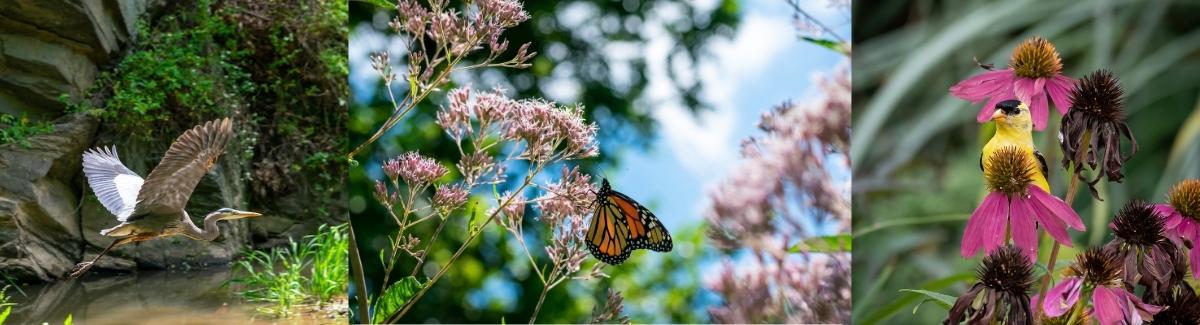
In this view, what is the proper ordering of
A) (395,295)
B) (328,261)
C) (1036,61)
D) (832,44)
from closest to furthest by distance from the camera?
(1036,61), (328,261), (395,295), (832,44)

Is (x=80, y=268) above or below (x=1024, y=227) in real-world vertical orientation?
below

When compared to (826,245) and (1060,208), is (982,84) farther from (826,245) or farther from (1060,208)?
(826,245)

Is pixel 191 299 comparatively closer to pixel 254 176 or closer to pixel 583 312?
pixel 254 176

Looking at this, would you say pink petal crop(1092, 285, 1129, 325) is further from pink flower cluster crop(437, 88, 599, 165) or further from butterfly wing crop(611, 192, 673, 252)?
butterfly wing crop(611, 192, 673, 252)

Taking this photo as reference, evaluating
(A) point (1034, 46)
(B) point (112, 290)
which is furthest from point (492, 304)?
(A) point (1034, 46)

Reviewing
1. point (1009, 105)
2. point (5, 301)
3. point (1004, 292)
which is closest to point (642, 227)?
point (5, 301)

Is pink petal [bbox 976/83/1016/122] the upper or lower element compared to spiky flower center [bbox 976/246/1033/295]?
upper

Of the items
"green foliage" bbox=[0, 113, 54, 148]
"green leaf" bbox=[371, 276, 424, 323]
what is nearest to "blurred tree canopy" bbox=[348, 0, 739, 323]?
"green leaf" bbox=[371, 276, 424, 323]
